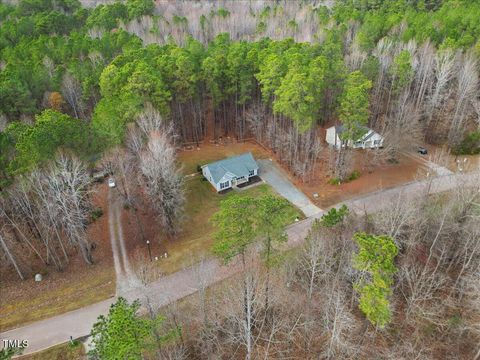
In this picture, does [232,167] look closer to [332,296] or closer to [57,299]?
[332,296]

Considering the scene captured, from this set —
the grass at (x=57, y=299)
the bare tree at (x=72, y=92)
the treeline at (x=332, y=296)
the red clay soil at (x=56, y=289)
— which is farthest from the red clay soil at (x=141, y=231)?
the bare tree at (x=72, y=92)

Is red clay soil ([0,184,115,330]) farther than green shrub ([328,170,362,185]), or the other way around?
green shrub ([328,170,362,185])

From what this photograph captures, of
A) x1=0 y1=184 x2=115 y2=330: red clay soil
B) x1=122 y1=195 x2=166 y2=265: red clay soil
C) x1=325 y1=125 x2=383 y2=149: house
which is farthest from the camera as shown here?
x1=325 y1=125 x2=383 y2=149: house

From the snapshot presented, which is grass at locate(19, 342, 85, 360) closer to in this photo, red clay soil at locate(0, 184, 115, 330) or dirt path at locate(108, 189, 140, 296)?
red clay soil at locate(0, 184, 115, 330)

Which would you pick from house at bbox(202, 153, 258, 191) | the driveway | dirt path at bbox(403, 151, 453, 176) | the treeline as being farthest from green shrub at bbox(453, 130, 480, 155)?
house at bbox(202, 153, 258, 191)

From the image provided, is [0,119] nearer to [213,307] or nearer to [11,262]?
[11,262]

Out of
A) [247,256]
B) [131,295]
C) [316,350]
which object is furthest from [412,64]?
[131,295]

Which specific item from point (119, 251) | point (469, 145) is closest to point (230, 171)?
point (119, 251)
